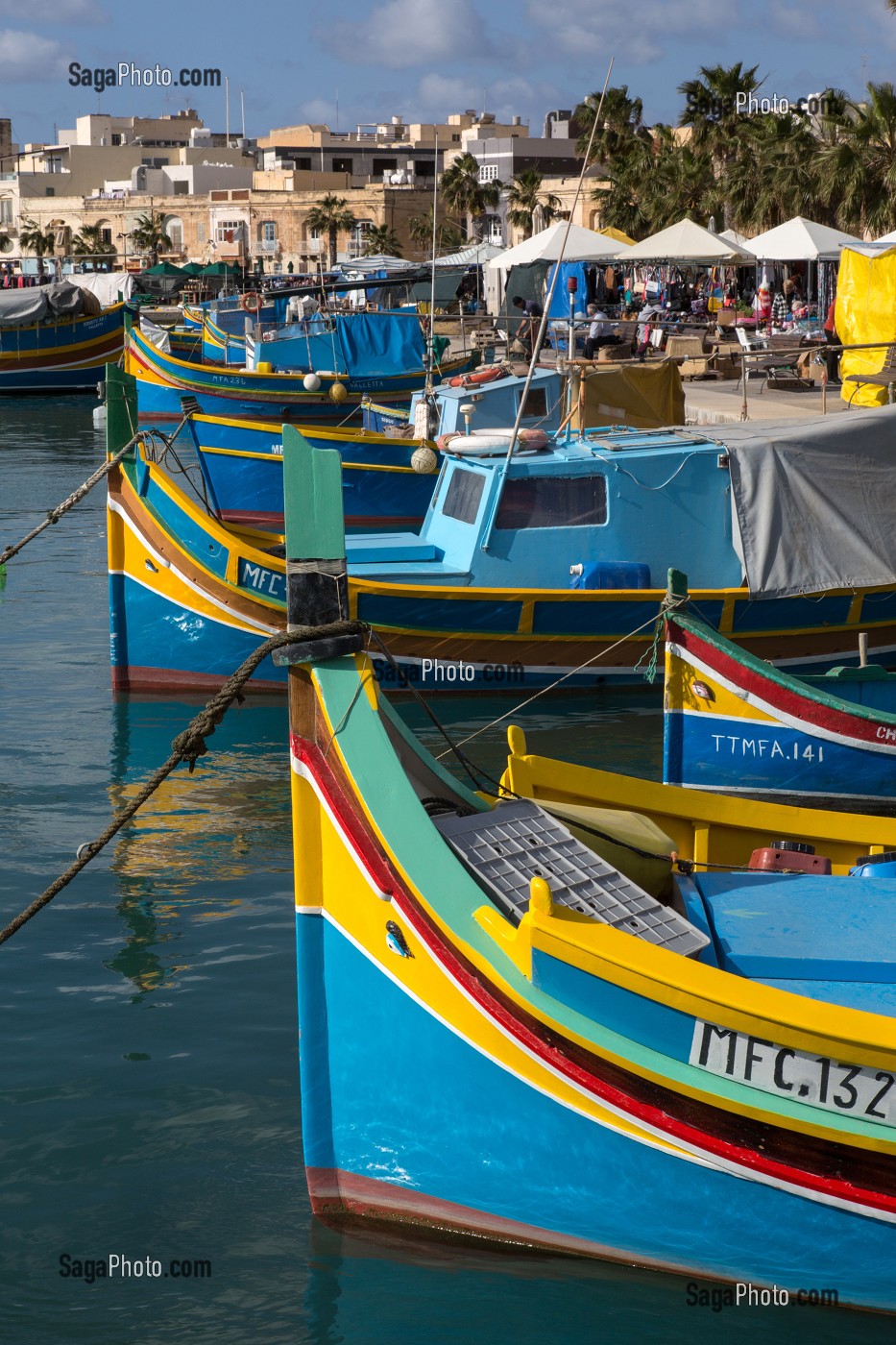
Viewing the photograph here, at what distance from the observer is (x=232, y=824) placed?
11422mm

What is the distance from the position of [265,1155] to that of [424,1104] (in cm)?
151


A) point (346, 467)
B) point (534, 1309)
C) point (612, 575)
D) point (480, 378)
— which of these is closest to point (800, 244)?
point (480, 378)

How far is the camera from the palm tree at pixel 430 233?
7344 cm

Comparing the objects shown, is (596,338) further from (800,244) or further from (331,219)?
(331,219)

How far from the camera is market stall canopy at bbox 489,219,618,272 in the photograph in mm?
28405

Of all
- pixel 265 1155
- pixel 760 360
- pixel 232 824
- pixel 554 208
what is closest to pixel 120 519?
pixel 232 824

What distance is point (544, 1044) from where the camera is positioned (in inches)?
213

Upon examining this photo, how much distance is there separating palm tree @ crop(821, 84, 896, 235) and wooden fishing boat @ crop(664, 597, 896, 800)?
2537 cm

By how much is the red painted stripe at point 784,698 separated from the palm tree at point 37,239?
9305cm

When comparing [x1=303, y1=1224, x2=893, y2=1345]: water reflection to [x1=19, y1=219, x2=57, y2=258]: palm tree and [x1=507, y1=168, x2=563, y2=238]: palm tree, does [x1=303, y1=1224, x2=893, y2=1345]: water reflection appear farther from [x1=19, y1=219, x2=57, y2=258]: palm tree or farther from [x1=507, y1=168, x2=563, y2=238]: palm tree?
[x1=19, y1=219, x2=57, y2=258]: palm tree

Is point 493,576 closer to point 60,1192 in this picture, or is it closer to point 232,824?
point 232,824

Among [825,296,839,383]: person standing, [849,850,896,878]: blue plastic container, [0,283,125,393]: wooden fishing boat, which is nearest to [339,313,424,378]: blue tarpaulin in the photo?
[825,296,839,383]: person standing

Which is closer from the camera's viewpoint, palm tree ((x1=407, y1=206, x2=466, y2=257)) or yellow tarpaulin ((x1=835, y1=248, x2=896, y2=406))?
yellow tarpaulin ((x1=835, y1=248, x2=896, y2=406))

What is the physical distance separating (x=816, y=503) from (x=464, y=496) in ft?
11.1
